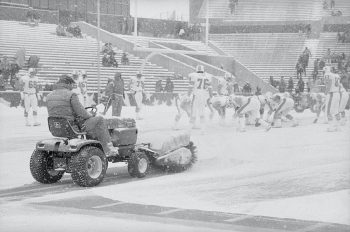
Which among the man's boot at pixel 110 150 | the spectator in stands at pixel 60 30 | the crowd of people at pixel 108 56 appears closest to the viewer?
the man's boot at pixel 110 150

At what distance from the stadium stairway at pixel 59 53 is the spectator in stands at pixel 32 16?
380 mm

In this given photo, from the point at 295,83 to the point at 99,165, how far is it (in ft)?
41.2

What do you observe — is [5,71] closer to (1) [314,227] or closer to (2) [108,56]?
(2) [108,56]

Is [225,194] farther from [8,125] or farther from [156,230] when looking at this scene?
[8,125]

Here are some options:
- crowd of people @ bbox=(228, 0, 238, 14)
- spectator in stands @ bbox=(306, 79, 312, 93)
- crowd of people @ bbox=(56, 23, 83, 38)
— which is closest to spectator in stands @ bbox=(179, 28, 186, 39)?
crowd of people @ bbox=(56, 23, 83, 38)

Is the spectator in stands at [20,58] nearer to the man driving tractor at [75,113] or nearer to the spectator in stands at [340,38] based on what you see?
the spectator in stands at [340,38]

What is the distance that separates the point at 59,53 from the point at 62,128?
11.2 meters

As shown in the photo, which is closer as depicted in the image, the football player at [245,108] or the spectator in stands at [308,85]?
the football player at [245,108]

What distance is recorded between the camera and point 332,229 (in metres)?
4.22

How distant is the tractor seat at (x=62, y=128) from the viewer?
236 inches

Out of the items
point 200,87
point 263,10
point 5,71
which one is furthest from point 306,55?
point 5,71

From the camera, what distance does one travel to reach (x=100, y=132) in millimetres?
6168

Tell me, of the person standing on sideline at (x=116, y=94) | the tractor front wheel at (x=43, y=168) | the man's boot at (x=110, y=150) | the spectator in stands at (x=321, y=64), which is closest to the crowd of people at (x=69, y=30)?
the person standing on sideline at (x=116, y=94)

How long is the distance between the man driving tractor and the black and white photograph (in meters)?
0.01
